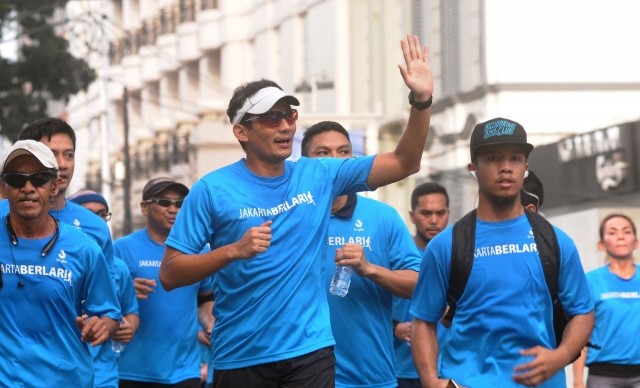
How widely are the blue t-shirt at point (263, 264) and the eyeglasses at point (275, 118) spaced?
10.1 inches

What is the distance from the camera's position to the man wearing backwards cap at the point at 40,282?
8.92 m

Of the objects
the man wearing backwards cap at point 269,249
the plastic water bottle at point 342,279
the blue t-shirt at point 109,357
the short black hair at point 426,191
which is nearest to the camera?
the man wearing backwards cap at point 269,249

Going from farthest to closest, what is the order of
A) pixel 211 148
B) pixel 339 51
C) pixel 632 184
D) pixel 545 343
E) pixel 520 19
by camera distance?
pixel 211 148 < pixel 339 51 < pixel 520 19 < pixel 632 184 < pixel 545 343

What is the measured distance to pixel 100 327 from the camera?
9211 mm

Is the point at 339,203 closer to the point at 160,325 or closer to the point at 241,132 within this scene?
the point at 241,132

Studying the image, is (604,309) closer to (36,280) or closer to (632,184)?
(632,184)

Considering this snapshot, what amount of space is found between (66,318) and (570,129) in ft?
63.8

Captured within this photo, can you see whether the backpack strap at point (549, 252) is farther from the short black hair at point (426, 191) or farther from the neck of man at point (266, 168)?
the short black hair at point (426, 191)

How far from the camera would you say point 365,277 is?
10.5 m

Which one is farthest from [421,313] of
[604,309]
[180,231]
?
[604,309]

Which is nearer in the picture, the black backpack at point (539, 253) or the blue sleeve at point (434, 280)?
the black backpack at point (539, 253)

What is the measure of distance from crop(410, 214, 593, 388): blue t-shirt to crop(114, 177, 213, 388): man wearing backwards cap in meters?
4.79

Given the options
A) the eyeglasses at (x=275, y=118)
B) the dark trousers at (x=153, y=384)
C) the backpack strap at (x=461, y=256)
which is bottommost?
the dark trousers at (x=153, y=384)

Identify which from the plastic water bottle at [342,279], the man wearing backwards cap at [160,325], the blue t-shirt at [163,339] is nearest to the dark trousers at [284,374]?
the plastic water bottle at [342,279]
